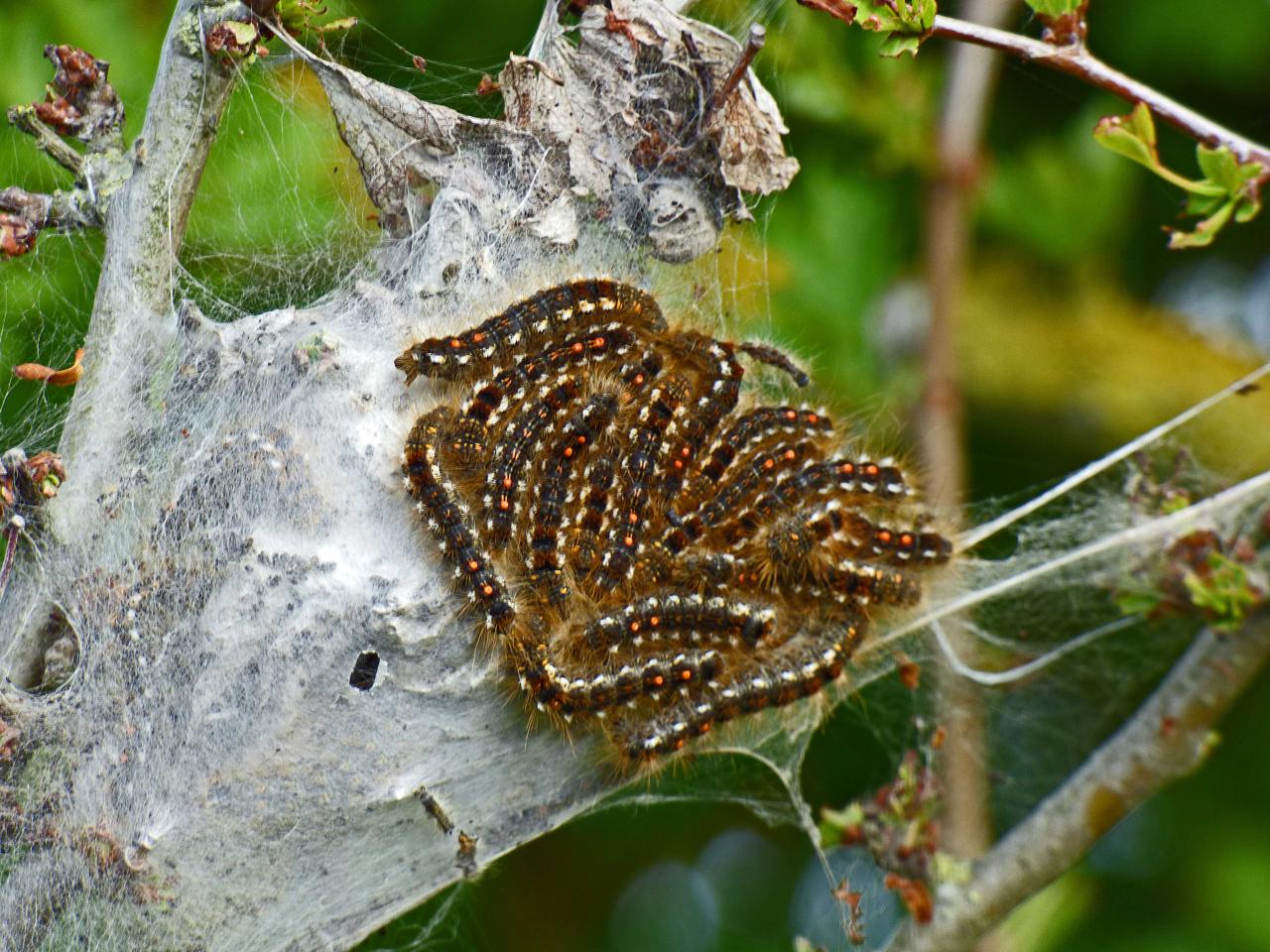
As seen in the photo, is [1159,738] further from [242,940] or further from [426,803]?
[242,940]

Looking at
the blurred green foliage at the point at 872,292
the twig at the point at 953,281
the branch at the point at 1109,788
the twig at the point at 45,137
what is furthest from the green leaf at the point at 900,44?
the branch at the point at 1109,788

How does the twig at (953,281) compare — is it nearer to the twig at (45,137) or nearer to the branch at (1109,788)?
the branch at (1109,788)

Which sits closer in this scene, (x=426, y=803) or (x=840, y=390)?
(x=426, y=803)

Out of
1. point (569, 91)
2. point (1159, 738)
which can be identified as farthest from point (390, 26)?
point (1159, 738)

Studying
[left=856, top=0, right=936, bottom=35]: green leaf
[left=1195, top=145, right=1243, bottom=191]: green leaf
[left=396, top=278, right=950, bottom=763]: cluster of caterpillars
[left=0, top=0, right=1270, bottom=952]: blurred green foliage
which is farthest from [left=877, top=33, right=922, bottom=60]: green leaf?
[left=0, top=0, right=1270, bottom=952]: blurred green foliage

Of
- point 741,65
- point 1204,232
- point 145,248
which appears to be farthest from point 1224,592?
point 145,248

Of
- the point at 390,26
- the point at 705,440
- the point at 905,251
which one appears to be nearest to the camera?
the point at 705,440

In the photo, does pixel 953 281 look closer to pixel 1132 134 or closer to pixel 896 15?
pixel 1132 134

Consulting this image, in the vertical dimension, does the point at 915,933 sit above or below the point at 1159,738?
below
